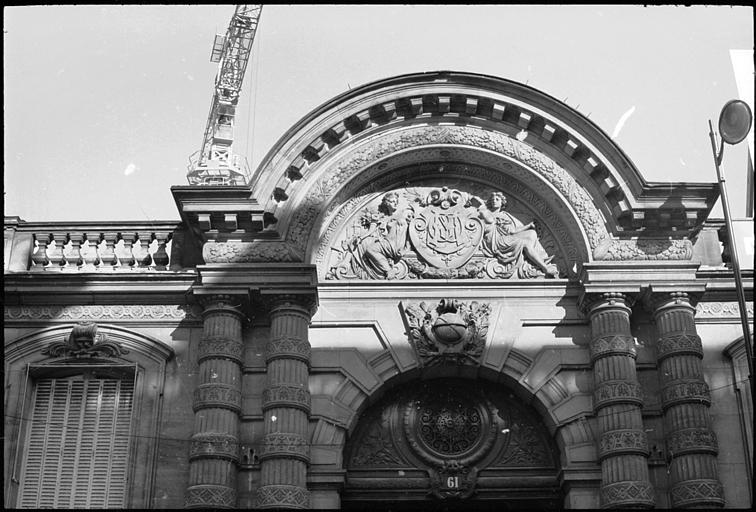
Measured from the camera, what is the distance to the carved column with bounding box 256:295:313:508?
16094mm

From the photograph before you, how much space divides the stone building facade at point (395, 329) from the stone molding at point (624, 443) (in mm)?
38

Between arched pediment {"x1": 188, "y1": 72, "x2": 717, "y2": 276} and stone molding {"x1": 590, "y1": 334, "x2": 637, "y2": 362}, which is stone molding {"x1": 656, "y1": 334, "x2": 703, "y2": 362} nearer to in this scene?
stone molding {"x1": 590, "y1": 334, "x2": 637, "y2": 362}

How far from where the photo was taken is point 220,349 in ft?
56.3

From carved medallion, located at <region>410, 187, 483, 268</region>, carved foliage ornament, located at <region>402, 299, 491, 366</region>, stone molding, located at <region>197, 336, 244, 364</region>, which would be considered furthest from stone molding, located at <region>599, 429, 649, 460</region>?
stone molding, located at <region>197, 336, 244, 364</region>

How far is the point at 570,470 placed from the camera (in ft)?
54.9

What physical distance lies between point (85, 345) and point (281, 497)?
4378 millimetres

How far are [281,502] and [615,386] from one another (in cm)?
545

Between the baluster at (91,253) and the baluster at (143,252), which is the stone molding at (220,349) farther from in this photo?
the baluster at (91,253)

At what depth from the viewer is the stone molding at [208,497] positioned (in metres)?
15.8

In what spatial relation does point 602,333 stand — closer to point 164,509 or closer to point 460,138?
point 460,138

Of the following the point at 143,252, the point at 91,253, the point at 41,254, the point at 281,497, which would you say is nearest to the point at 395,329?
the point at 281,497

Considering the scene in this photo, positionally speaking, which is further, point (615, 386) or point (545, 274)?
point (545, 274)

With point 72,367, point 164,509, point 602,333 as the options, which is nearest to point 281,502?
point 164,509

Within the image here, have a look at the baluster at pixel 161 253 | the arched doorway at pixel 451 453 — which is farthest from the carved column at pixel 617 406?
the baluster at pixel 161 253
